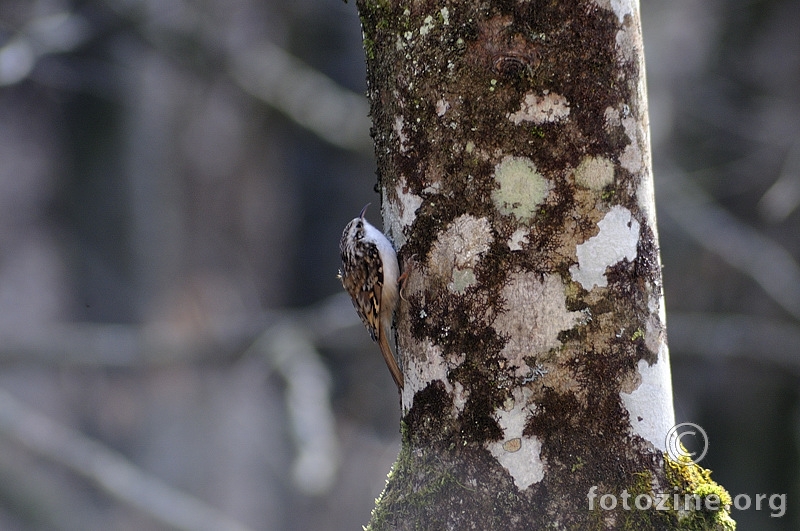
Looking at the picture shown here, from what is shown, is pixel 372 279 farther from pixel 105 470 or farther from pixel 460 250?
pixel 105 470

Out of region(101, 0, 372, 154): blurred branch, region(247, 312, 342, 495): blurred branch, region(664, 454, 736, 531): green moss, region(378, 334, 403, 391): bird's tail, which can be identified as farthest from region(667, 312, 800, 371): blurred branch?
region(664, 454, 736, 531): green moss

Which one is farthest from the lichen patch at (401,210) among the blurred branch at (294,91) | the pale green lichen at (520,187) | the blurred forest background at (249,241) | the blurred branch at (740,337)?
the blurred branch at (740,337)

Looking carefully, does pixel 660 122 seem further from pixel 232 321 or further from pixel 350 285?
pixel 350 285

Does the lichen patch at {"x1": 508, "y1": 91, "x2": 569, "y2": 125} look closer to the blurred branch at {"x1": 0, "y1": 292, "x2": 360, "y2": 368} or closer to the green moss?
the green moss

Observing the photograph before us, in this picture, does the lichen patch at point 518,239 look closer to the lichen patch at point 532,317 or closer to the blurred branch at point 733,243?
the lichen patch at point 532,317

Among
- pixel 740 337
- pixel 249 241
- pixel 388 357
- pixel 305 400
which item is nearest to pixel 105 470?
pixel 305 400

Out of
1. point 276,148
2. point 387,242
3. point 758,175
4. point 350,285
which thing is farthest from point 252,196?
point 387,242
